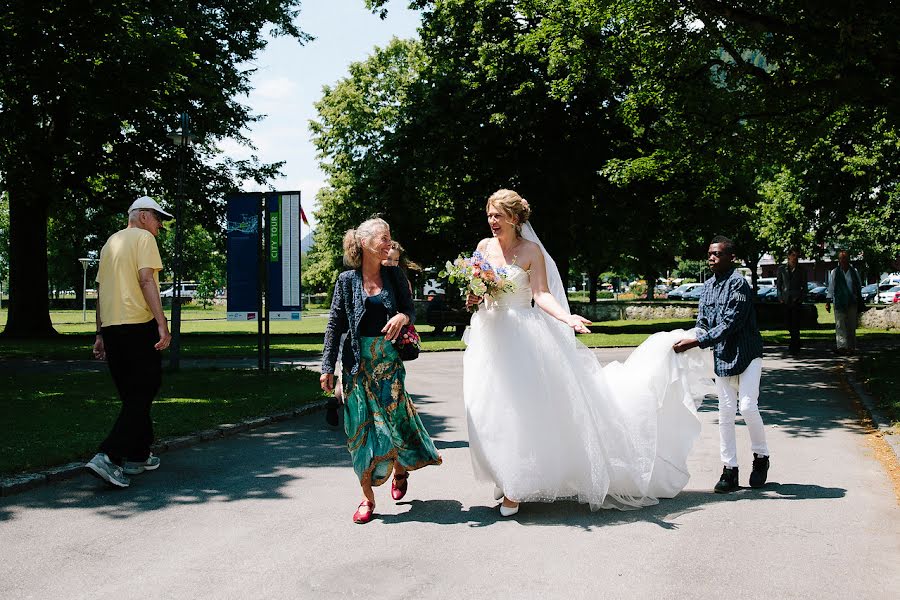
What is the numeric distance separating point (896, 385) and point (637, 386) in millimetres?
7457


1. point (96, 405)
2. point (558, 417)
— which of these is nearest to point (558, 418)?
point (558, 417)

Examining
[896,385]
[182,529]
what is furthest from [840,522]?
[896,385]

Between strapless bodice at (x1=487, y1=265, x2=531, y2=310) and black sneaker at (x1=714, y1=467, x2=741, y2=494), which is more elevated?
strapless bodice at (x1=487, y1=265, x2=531, y2=310)

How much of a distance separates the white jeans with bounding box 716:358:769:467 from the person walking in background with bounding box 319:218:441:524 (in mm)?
2390

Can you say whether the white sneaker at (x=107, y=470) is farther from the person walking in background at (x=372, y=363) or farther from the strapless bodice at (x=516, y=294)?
the strapless bodice at (x=516, y=294)

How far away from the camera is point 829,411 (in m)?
10.4

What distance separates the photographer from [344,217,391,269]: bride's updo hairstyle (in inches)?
227

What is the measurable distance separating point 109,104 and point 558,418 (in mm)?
14001

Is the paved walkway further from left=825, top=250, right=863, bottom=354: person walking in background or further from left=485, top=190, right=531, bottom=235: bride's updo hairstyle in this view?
left=825, top=250, right=863, bottom=354: person walking in background

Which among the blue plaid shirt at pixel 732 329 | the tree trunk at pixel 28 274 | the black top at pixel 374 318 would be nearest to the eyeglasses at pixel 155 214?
the black top at pixel 374 318

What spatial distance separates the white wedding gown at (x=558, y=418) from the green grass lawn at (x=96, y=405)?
4.06m

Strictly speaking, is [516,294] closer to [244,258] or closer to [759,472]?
[759,472]

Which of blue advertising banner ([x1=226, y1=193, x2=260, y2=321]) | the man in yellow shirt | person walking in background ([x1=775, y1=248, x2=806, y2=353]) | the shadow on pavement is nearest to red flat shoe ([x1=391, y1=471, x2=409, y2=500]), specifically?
the shadow on pavement

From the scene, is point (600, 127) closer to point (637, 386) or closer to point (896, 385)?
point (896, 385)
